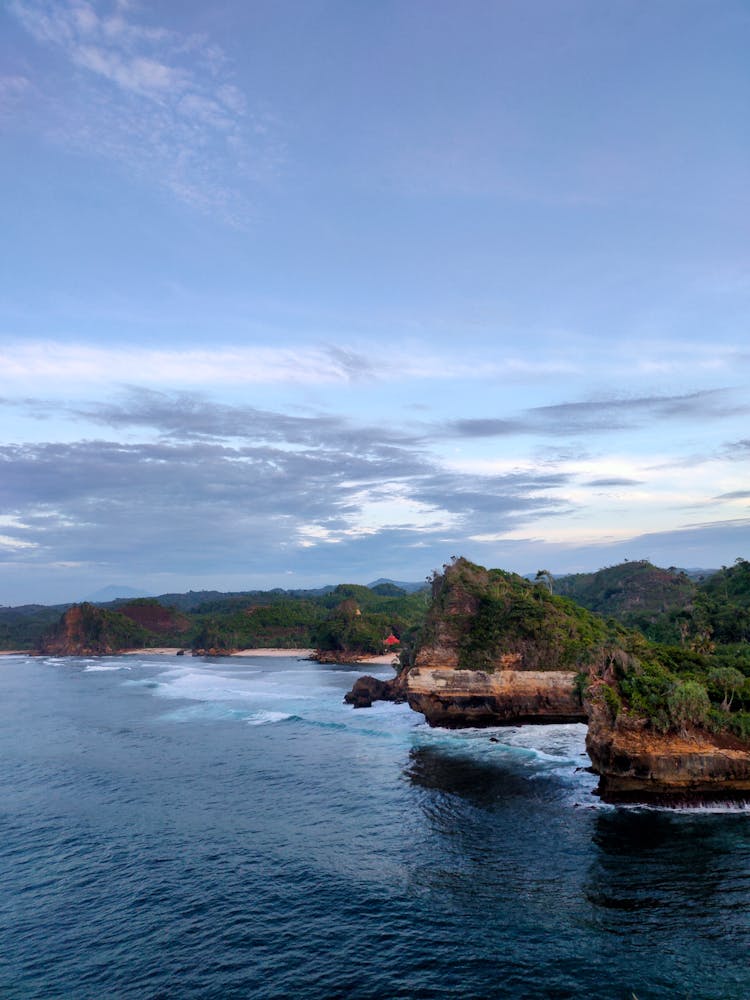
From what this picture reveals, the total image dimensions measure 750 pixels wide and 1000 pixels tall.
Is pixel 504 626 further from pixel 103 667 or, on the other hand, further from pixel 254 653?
pixel 254 653

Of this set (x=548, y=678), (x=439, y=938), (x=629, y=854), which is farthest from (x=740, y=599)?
(x=439, y=938)

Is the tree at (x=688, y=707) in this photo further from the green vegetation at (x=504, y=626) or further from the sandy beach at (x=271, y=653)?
the sandy beach at (x=271, y=653)

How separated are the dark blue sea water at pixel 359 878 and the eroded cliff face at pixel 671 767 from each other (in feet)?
6.15

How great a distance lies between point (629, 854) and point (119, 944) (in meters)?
23.6

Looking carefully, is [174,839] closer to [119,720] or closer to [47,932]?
[47,932]

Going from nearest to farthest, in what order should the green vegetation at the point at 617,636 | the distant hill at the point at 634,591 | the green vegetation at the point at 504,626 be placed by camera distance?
the green vegetation at the point at 617,636 < the green vegetation at the point at 504,626 < the distant hill at the point at 634,591

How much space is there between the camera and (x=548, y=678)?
205 ft

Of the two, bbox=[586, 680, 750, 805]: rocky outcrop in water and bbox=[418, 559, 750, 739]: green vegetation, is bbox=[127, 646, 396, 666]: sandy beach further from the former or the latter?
bbox=[586, 680, 750, 805]: rocky outcrop in water

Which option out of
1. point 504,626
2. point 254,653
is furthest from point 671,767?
point 254,653

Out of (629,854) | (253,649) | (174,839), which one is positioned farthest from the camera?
(253,649)

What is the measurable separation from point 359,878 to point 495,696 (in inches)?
1407

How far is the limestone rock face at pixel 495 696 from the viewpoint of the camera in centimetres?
6231

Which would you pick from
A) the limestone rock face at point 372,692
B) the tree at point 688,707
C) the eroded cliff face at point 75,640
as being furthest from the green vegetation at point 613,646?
the eroded cliff face at point 75,640

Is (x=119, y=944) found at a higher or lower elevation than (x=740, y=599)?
lower
